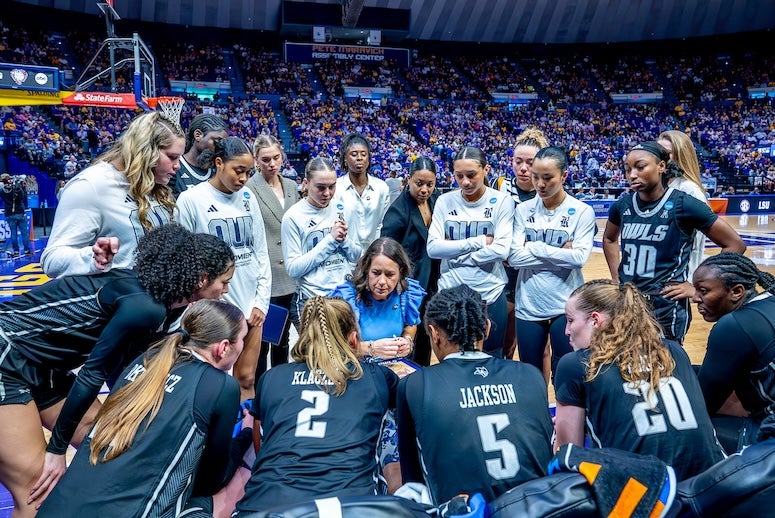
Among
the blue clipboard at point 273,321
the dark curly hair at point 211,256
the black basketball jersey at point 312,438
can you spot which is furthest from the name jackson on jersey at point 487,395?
the blue clipboard at point 273,321

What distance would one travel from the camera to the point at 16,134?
1573 centimetres

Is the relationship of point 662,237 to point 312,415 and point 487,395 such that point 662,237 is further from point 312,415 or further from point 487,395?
point 312,415

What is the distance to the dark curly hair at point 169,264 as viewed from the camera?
2.10 meters

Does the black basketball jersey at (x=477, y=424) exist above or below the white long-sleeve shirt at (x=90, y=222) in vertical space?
below

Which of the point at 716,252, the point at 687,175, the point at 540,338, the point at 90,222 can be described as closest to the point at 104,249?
the point at 90,222

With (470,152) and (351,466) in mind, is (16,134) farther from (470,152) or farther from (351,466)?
(351,466)

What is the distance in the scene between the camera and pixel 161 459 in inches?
67.4

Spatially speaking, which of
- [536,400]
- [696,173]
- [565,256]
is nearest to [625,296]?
[536,400]

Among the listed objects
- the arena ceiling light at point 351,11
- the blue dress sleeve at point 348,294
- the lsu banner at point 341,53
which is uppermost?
the arena ceiling light at point 351,11

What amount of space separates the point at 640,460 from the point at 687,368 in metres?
0.81

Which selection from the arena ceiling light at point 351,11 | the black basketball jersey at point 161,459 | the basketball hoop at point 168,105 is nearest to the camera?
the black basketball jersey at point 161,459

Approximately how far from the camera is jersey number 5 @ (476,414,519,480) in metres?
1.79

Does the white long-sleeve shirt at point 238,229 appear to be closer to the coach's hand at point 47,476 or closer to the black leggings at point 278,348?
the black leggings at point 278,348

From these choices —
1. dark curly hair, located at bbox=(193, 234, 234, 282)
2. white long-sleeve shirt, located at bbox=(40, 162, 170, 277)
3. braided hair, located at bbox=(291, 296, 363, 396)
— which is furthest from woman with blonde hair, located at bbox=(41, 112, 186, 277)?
braided hair, located at bbox=(291, 296, 363, 396)
